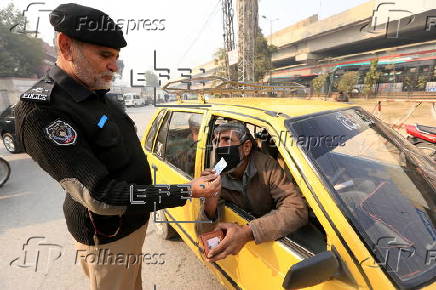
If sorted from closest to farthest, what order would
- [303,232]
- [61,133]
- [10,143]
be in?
1. [61,133]
2. [303,232]
3. [10,143]

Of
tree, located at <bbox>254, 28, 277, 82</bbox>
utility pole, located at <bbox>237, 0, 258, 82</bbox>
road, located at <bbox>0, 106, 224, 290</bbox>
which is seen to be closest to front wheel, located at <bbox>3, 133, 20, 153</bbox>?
road, located at <bbox>0, 106, 224, 290</bbox>

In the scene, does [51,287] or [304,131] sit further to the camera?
[51,287]

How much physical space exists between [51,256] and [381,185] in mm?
3563

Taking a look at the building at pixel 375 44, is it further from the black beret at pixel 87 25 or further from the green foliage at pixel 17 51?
the green foliage at pixel 17 51

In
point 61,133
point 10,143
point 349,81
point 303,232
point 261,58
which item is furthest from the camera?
point 349,81

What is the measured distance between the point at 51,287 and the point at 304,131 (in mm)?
2842

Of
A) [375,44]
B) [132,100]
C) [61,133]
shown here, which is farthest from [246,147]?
[375,44]

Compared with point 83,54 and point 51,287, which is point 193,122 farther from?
point 51,287

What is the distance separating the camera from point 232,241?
Answer: 5.32 feet

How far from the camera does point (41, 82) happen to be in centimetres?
129

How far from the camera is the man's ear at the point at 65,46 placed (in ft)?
4.06

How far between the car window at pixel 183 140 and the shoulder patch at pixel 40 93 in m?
1.23

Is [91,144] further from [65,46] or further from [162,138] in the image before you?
[162,138]

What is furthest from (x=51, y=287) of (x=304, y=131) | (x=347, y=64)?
(x=347, y=64)
